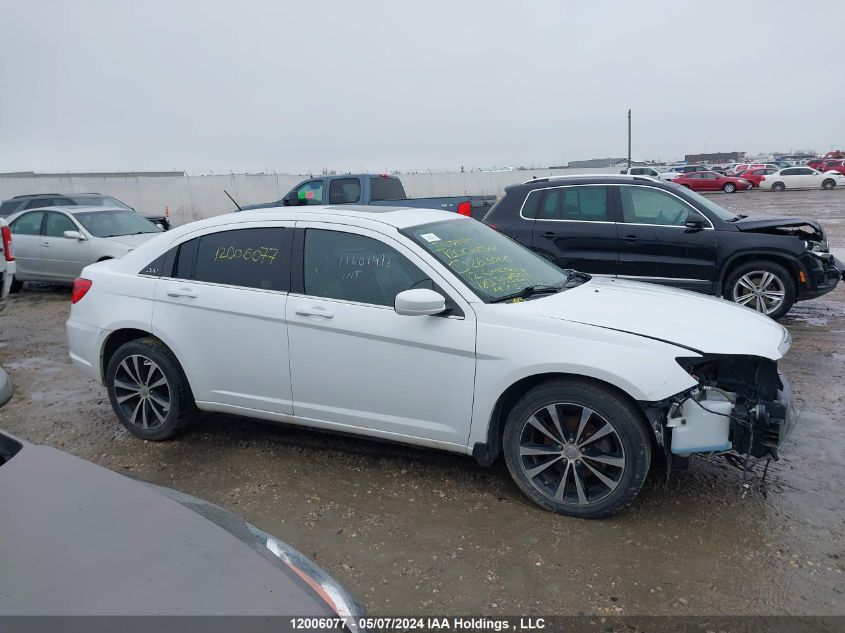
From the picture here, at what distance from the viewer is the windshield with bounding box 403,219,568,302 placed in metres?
4.06

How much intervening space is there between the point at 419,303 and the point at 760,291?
5861mm

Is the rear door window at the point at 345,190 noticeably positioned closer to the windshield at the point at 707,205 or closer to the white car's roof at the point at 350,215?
the windshield at the point at 707,205

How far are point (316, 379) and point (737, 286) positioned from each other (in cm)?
587

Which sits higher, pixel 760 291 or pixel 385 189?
pixel 385 189

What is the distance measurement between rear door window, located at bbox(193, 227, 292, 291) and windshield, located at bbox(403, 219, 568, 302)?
2.82ft

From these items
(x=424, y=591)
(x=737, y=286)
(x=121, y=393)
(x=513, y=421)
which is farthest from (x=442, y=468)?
(x=737, y=286)

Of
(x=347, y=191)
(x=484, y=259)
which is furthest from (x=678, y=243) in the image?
(x=347, y=191)

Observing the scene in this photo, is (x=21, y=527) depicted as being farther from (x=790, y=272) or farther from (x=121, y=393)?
(x=790, y=272)

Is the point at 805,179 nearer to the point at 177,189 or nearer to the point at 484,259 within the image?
the point at 177,189

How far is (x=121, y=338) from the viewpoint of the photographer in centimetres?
496

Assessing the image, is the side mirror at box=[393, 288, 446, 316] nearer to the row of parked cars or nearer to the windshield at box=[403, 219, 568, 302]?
the windshield at box=[403, 219, 568, 302]

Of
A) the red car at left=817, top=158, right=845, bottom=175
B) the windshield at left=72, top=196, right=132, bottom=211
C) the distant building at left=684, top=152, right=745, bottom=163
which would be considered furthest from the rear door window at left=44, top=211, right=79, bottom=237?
the distant building at left=684, top=152, right=745, bottom=163

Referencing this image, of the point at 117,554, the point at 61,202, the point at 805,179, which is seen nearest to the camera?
the point at 117,554

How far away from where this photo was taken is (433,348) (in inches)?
150
